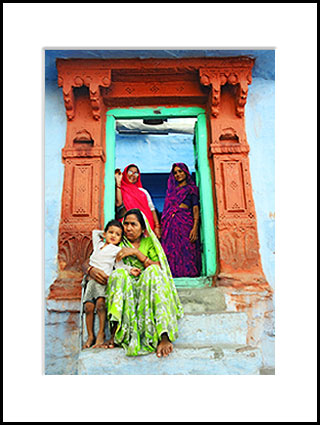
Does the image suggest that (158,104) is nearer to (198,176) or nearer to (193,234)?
(198,176)

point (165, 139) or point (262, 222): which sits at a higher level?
point (165, 139)

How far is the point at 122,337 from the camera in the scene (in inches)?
106

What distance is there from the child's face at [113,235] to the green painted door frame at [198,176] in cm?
63

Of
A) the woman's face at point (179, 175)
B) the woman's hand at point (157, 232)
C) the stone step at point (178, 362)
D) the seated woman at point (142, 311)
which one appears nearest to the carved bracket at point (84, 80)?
the woman's face at point (179, 175)

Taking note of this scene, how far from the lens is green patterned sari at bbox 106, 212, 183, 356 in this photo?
2660 millimetres

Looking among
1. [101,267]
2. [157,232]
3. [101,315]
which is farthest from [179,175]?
[101,315]

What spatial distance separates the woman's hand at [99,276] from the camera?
293cm

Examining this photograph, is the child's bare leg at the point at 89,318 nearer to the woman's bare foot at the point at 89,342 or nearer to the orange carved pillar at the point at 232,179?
the woman's bare foot at the point at 89,342

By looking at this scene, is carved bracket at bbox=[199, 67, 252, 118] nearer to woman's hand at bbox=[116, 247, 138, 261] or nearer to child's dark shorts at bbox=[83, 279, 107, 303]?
woman's hand at bbox=[116, 247, 138, 261]

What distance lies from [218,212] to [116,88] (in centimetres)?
165

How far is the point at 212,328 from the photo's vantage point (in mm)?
3000

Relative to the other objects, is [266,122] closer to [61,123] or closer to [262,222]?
[262,222]

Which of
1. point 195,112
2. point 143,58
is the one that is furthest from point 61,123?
point 195,112

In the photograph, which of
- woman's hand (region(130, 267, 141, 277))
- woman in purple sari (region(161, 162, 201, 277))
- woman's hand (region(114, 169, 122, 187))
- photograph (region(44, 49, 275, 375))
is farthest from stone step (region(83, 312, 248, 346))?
woman's hand (region(114, 169, 122, 187))
